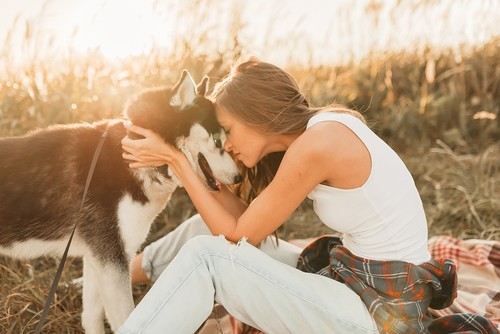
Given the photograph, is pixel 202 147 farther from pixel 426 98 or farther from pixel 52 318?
pixel 426 98

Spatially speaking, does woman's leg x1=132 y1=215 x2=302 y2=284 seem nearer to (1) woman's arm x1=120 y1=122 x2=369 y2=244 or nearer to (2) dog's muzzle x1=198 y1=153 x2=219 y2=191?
(2) dog's muzzle x1=198 y1=153 x2=219 y2=191

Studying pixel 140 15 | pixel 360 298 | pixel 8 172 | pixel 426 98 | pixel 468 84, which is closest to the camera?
pixel 360 298

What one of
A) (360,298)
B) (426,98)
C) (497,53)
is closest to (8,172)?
(360,298)

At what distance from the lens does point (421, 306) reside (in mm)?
2582

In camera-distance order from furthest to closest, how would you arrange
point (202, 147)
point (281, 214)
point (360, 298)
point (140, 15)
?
point (140, 15), point (202, 147), point (281, 214), point (360, 298)

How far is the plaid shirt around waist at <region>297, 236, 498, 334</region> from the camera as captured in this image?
96.7 inches

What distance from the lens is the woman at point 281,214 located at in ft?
7.73

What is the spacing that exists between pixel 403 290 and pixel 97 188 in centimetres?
164

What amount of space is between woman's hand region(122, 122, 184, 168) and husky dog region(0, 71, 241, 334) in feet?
0.20

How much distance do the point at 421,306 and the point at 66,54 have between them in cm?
409

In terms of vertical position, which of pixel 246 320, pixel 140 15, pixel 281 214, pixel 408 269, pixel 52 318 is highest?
pixel 140 15

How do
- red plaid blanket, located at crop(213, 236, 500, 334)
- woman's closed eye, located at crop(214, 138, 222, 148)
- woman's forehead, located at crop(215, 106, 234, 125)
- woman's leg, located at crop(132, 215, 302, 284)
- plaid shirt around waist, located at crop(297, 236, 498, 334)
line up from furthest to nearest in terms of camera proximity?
1. woman's leg, located at crop(132, 215, 302, 284)
2. woman's closed eye, located at crop(214, 138, 222, 148)
3. woman's forehead, located at crop(215, 106, 234, 125)
4. red plaid blanket, located at crop(213, 236, 500, 334)
5. plaid shirt around waist, located at crop(297, 236, 498, 334)

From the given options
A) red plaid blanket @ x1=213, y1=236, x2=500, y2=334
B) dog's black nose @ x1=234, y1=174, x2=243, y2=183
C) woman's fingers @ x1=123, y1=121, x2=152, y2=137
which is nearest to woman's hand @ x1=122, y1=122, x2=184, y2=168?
woman's fingers @ x1=123, y1=121, x2=152, y2=137

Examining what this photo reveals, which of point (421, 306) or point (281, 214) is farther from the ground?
point (281, 214)
